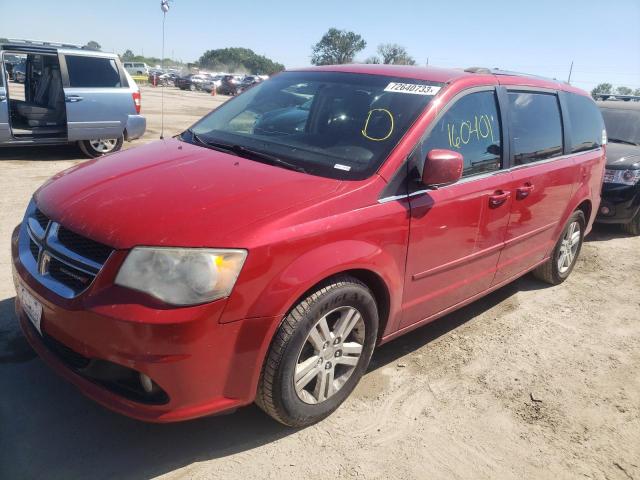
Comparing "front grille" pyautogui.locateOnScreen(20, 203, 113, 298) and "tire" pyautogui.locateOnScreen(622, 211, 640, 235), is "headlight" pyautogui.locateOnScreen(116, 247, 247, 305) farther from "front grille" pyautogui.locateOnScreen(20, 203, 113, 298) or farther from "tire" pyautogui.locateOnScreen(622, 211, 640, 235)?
"tire" pyautogui.locateOnScreen(622, 211, 640, 235)

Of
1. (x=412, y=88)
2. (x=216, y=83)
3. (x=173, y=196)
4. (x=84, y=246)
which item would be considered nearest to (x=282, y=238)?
(x=173, y=196)

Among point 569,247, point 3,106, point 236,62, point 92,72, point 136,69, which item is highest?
point 236,62

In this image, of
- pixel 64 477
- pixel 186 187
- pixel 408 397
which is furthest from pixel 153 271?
pixel 408 397

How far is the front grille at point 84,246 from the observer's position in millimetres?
2137

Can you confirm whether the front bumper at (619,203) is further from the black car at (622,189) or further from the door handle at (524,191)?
the door handle at (524,191)

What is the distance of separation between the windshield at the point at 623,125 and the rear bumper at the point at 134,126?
7.53 meters

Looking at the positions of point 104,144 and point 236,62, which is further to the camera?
point 236,62

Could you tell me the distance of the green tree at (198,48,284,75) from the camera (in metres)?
107

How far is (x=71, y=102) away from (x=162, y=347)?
735cm

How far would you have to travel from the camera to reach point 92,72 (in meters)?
8.33

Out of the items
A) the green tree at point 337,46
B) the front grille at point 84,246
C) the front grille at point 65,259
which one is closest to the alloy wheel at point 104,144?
the front grille at point 65,259

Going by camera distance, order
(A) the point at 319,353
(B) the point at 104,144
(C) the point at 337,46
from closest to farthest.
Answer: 1. (A) the point at 319,353
2. (B) the point at 104,144
3. (C) the point at 337,46

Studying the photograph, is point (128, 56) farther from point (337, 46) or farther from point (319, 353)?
point (319, 353)

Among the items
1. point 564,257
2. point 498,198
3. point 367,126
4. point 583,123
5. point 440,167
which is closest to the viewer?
point 440,167
